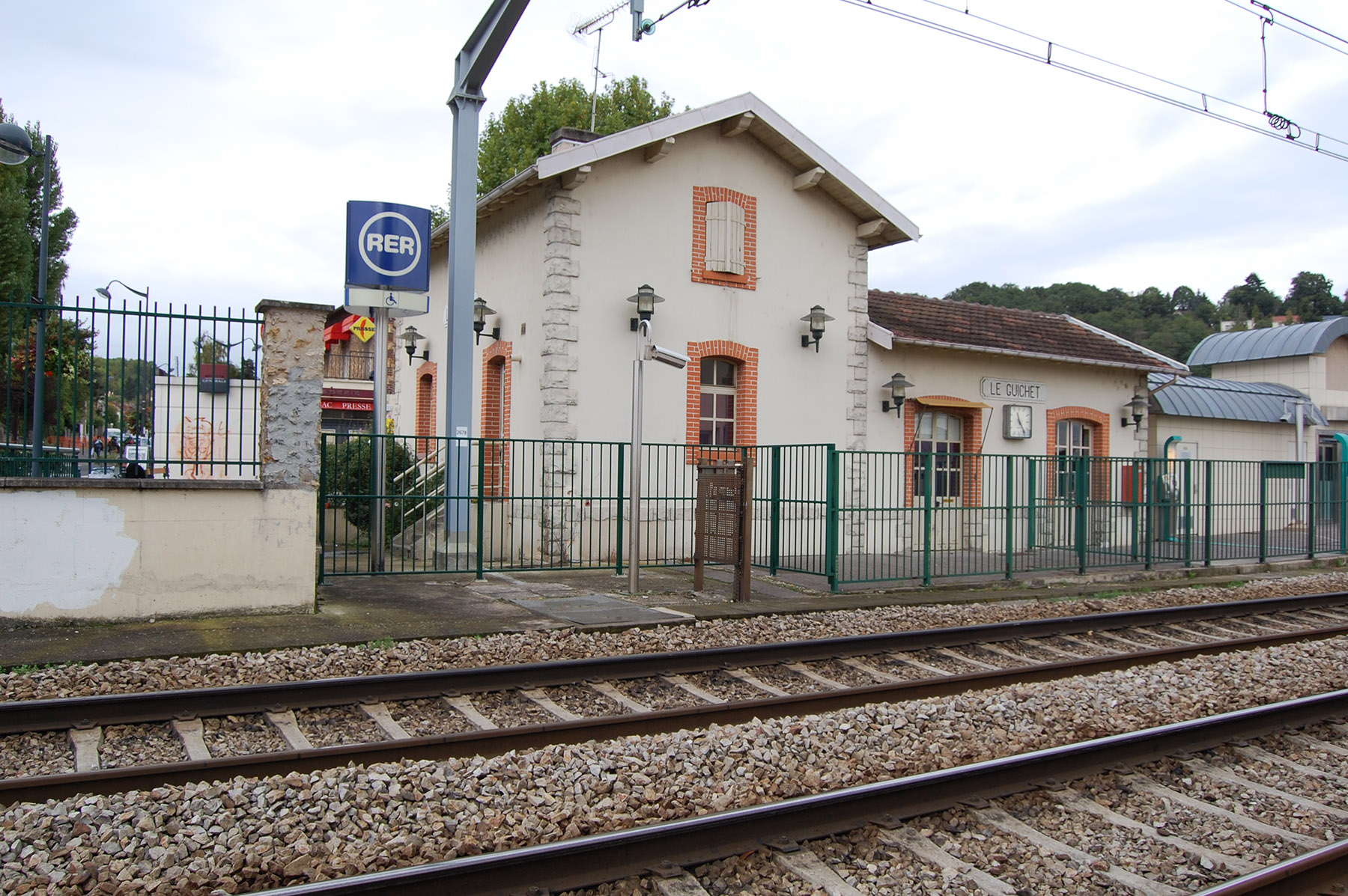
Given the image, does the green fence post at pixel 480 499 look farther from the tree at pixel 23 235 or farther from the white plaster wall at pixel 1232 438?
the tree at pixel 23 235

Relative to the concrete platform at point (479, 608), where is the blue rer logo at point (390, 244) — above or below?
above

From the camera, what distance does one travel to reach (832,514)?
1183cm

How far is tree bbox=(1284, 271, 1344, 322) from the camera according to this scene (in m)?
59.0

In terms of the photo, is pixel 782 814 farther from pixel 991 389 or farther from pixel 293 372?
pixel 991 389

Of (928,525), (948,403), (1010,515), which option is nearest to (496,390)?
(928,525)

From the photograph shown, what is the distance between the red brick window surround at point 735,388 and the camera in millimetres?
15125

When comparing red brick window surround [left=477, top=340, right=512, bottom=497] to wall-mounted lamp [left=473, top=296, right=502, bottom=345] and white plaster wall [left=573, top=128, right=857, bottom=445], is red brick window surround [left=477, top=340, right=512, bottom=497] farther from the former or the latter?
white plaster wall [left=573, top=128, right=857, bottom=445]

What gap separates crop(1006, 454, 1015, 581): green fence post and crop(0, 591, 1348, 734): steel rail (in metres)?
3.63

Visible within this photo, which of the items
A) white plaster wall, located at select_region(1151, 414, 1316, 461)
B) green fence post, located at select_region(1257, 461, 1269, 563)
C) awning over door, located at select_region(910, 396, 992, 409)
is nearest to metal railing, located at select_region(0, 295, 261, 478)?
awning over door, located at select_region(910, 396, 992, 409)

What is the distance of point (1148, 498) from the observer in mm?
15016

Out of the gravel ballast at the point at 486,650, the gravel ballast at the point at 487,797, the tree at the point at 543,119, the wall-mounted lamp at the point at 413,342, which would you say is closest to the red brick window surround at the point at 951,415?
the gravel ballast at the point at 486,650

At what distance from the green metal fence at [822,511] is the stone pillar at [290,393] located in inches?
62.7

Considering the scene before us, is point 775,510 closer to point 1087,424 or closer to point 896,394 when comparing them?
point 896,394

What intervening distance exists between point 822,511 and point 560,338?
456cm
